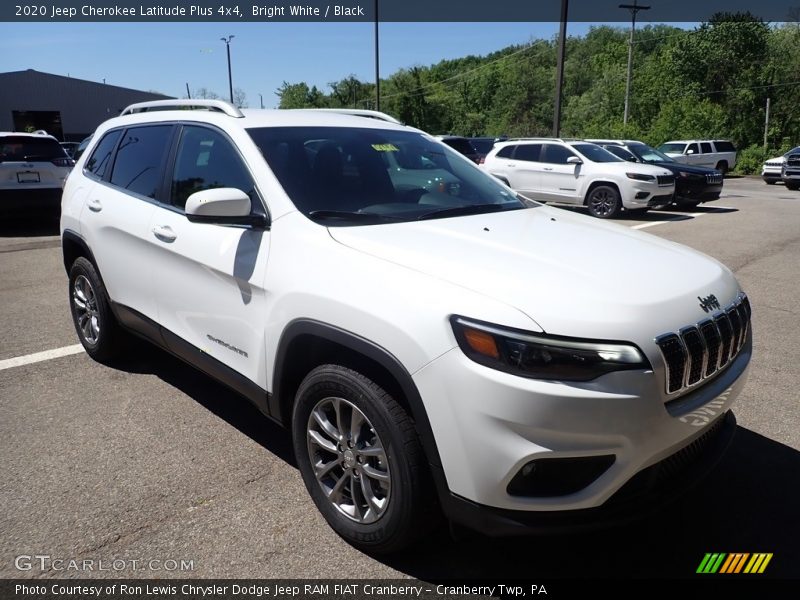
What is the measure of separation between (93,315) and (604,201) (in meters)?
11.4

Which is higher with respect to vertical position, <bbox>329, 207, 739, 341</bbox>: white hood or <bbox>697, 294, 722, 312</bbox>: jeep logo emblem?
<bbox>329, 207, 739, 341</bbox>: white hood

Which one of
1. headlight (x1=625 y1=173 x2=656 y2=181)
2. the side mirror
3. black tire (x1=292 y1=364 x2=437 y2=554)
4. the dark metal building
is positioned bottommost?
black tire (x1=292 y1=364 x2=437 y2=554)

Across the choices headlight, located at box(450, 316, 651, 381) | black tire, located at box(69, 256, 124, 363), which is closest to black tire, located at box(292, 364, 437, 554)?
headlight, located at box(450, 316, 651, 381)

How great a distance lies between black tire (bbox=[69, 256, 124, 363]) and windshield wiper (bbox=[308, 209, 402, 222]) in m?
2.24

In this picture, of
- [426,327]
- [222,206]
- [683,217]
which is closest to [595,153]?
[683,217]

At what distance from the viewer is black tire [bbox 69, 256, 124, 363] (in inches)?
173

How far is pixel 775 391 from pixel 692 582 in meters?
2.32

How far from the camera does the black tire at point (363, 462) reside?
7.36 feet

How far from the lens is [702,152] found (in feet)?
90.2

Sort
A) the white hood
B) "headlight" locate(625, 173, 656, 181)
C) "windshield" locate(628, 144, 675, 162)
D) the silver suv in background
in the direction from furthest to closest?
the silver suv in background, "windshield" locate(628, 144, 675, 162), "headlight" locate(625, 173, 656, 181), the white hood

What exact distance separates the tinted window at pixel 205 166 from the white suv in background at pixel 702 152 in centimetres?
2615

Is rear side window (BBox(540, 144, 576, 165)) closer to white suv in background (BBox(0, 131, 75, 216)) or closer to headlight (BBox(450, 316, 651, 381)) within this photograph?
white suv in background (BBox(0, 131, 75, 216))

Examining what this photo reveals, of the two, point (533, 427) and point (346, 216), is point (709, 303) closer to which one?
point (533, 427)

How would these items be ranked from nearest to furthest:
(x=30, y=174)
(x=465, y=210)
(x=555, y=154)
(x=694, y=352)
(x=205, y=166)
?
1. (x=694, y=352)
2. (x=465, y=210)
3. (x=205, y=166)
4. (x=30, y=174)
5. (x=555, y=154)
